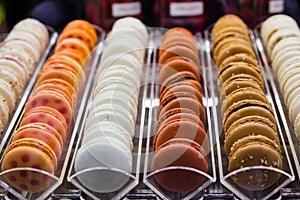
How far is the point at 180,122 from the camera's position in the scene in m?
1.13

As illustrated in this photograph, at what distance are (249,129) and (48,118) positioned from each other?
39 centimetres

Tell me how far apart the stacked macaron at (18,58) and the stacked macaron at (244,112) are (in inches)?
18.5

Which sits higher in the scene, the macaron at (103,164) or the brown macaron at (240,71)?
the brown macaron at (240,71)


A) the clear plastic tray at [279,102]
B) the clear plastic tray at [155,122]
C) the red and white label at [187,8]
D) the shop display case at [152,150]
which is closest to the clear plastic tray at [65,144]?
the shop display case at [152,150]

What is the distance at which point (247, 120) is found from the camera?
3.74 ft

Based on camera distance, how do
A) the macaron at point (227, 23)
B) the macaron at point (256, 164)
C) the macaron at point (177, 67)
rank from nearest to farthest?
the macaron at point (256, 164), the macaron at point (177, 67), the macaron at point (227, 23)

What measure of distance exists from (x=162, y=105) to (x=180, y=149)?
23cm

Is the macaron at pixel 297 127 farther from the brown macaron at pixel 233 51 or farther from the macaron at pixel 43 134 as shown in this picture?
the macaron at pixel 43 134

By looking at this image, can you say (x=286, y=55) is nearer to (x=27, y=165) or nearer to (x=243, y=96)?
(x=243, y=96)

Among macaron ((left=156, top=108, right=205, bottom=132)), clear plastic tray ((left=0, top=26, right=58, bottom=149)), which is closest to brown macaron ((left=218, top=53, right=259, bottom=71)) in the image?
macaron ((left=156, top=108, right=205, bottom=132))

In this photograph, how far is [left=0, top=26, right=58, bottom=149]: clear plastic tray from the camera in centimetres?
125

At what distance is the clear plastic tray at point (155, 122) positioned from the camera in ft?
3.49

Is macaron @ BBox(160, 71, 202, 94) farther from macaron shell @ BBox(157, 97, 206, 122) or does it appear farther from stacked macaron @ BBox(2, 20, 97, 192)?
stacked macaron @ BBox(2, 20, 97, 192)

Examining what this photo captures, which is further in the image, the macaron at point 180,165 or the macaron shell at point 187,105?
the macaron shell at point 187,105
